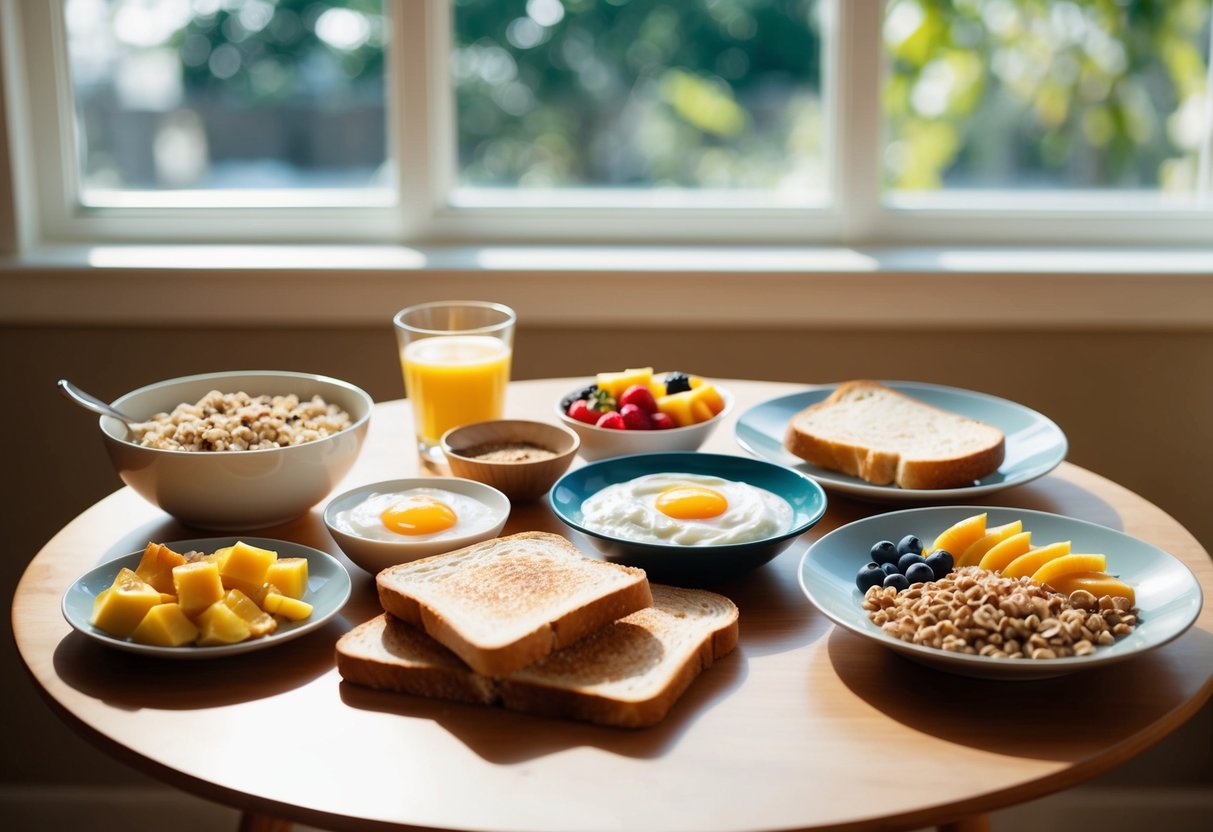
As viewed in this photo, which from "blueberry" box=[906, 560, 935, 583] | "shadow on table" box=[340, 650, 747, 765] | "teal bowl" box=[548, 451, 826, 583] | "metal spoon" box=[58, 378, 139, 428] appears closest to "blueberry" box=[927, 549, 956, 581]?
"blueberry" box=[906, 560, 935, 583]

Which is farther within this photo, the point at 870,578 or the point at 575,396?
the point at 575,396

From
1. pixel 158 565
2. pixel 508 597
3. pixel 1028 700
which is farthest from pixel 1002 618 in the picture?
pixel 158 565

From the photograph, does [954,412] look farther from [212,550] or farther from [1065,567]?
[212,550]

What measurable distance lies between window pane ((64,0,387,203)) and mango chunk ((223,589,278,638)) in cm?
167

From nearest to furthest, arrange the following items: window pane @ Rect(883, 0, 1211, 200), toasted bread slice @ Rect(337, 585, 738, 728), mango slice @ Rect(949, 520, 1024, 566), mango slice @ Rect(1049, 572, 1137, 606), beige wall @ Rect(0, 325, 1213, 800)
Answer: toasted bread slice @ Rect(337, 585, 738, 728), mango slice @ Rect(1049, 572, 1137, 606), mango slice @ Rect(949, 520, 1024, 566), beige wall @ Rect(0, 325, 1213, 800), window pane @ Rect(883, 0, 1211, 200)

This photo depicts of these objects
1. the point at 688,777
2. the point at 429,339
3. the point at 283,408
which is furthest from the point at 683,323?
the point at 688,777

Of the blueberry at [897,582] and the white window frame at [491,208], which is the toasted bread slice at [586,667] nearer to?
the blueberry at [897,582]

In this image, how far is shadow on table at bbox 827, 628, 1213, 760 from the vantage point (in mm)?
952

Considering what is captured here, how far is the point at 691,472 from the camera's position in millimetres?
1422

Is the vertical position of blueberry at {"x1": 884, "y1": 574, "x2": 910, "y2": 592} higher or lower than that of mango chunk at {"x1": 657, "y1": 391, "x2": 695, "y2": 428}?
lower

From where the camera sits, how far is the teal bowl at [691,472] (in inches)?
46.2

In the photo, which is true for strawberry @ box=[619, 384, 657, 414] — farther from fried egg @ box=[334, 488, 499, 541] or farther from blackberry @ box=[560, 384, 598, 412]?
fried egg @ box=[334, 488, 499, 541]

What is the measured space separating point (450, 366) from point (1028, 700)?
2.80 ft

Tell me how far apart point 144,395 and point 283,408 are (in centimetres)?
19
